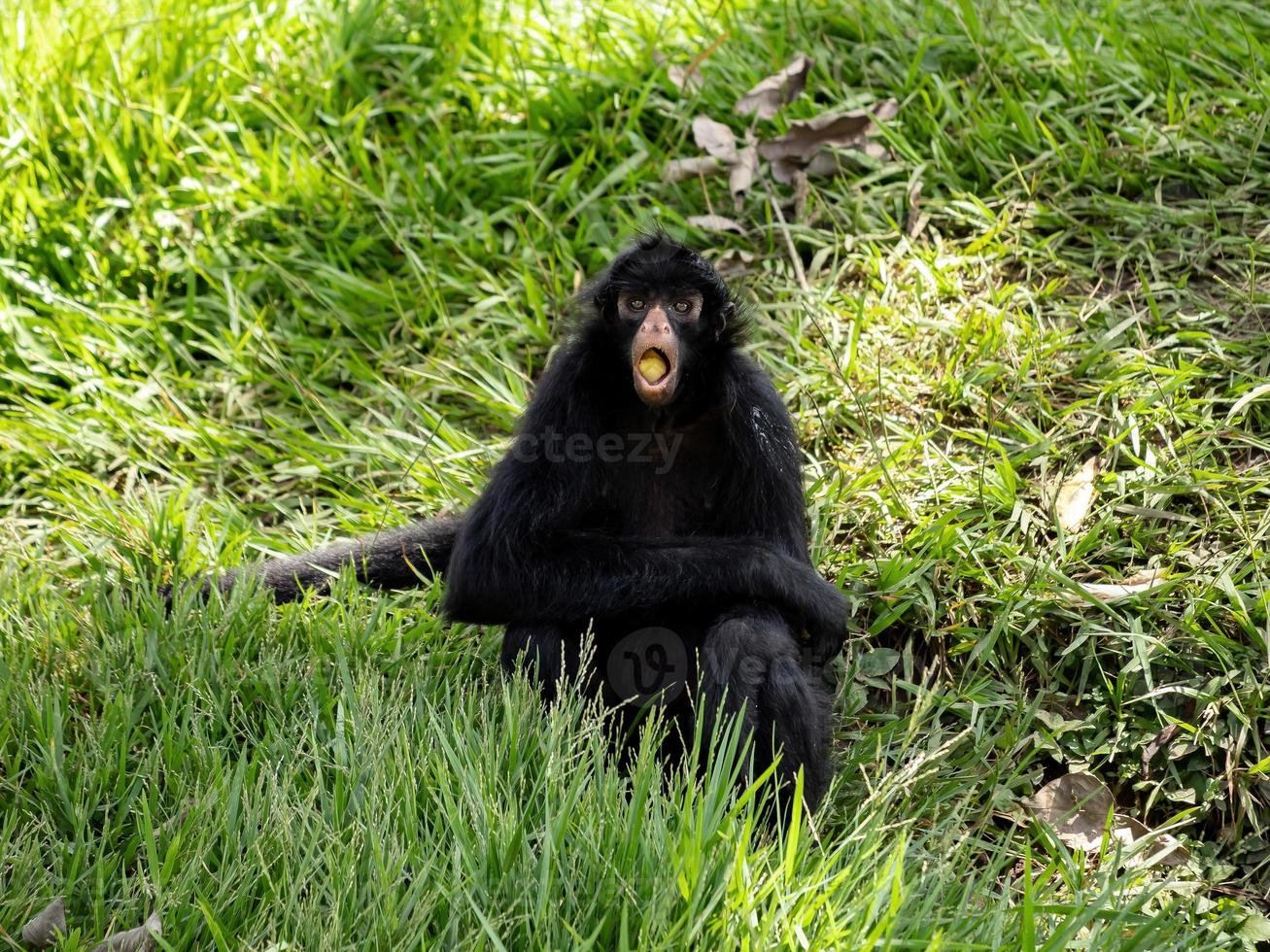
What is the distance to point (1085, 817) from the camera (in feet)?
14.1

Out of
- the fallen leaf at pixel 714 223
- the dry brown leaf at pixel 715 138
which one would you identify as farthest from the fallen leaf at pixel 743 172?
the fallen leaf at pixel 714 223

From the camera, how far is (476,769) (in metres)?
3.43

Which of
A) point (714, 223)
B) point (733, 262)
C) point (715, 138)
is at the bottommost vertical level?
point (733, 262)

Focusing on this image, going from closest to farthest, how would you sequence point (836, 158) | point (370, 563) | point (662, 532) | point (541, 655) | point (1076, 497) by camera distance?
1. point (541, 655)
2. point (662, 532)
3. point (370, 563)
4. point (1076, 497)
5. point (836, 158)

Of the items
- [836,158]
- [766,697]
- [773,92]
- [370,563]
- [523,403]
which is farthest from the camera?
[773,92]

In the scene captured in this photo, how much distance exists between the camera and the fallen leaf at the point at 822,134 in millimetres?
6090

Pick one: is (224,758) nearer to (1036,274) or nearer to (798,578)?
(798,578)

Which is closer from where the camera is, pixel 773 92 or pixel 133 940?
pixel 133 940

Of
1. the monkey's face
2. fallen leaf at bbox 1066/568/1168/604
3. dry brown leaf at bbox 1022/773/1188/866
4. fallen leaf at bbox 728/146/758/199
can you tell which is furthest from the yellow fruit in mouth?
fallen leaf at bbox 728/146/758/199

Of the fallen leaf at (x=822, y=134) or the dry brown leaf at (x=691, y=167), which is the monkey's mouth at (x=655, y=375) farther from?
the fallen leaf at (x=822, y=134)

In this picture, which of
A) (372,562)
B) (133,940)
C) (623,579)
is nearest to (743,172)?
(372,562)

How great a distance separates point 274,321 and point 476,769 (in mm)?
3281

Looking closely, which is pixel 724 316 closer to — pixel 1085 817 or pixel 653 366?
pixel 653 366

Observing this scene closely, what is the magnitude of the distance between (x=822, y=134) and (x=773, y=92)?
1.01ft
